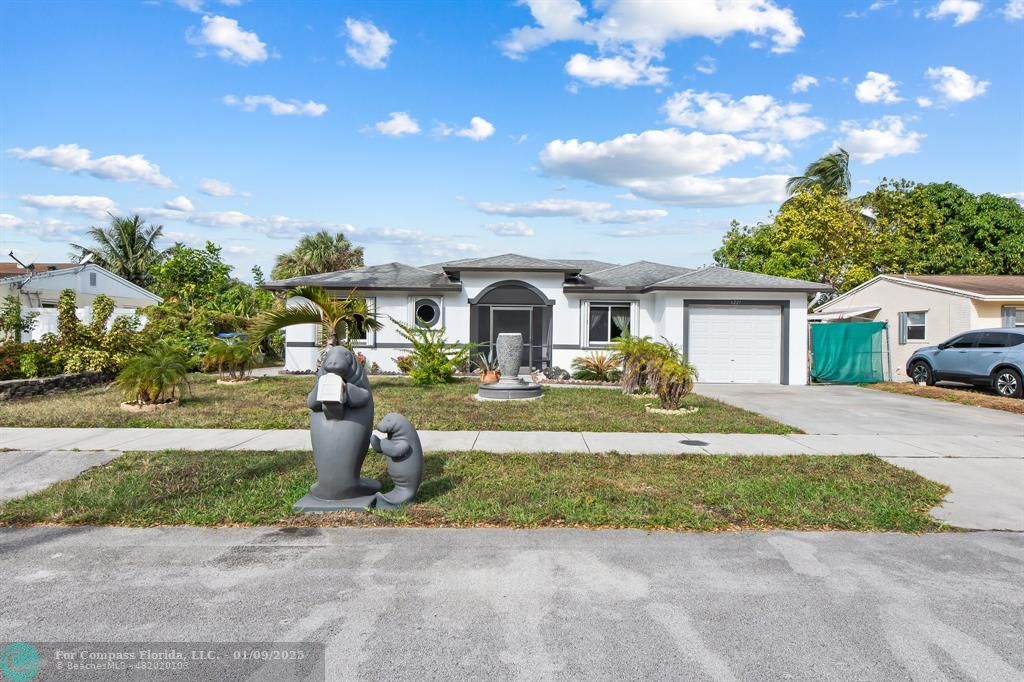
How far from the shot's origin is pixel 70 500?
554cm

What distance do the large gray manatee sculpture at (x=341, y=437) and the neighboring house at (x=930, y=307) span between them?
19.2 metres

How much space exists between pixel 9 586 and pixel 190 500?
69.1 inches

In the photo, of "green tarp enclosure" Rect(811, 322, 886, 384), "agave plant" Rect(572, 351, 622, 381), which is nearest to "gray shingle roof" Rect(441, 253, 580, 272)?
"agave plant" Rect(572, 351, 622, 381)

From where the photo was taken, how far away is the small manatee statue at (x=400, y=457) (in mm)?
5262

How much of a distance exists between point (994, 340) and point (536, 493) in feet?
50.8

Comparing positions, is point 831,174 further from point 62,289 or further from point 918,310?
point 62,289

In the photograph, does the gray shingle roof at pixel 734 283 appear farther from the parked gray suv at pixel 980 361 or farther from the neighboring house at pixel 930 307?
the neighboring house at pixel 930 307

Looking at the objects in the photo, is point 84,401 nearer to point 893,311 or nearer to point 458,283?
point 458,283

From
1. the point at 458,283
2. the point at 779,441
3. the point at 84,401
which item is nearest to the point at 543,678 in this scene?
the point at 779,441

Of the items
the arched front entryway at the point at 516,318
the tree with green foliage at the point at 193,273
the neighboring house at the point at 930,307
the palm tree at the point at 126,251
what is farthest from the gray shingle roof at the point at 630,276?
the palm tree at the point at 126,251

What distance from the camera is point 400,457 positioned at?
5.30m

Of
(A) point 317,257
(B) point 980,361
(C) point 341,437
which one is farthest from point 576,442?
(A) point 317,257

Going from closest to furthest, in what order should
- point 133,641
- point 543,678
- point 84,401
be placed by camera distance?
point 543,678 → point 133,641 → point 84,401

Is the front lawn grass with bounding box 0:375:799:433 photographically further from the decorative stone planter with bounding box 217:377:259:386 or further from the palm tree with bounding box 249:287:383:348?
the palm tree with bounding box 249:287:383:348
